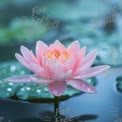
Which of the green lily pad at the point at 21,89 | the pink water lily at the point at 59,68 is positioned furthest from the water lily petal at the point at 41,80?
the green lily pad at the point at 21,89

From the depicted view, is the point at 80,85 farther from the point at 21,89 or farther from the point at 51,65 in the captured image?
the point at 21,89

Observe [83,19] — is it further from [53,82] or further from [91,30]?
[53,82]

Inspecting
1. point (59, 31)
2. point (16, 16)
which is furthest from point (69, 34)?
point (16, 16)

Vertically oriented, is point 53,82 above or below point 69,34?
below

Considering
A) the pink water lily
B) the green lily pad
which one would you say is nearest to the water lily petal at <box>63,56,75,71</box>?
the pink water lily

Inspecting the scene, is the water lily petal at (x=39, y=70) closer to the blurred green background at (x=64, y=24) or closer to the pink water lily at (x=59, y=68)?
the pink water lily at (x=59, y=68)

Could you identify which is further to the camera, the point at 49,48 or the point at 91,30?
the point at 91,30
